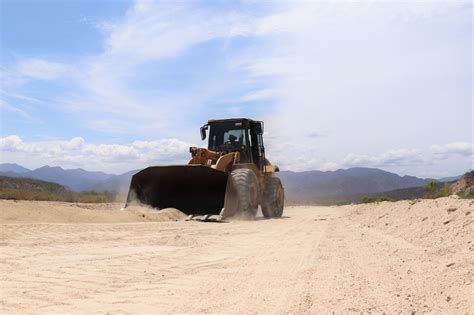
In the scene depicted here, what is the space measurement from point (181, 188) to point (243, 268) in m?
9.43

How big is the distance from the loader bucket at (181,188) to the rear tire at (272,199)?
3.28 m

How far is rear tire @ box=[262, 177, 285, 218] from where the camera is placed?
17797 mm

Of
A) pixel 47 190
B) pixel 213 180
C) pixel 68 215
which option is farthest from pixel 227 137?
pixel 47 190

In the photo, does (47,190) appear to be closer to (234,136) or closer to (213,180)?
(234,136)

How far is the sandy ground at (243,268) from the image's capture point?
169 inches

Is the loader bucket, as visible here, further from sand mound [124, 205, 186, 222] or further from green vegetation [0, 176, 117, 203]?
green vegetation [0, 176, 117, 203]

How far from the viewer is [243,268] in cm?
611

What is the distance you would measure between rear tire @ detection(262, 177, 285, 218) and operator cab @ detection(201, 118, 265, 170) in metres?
1.35

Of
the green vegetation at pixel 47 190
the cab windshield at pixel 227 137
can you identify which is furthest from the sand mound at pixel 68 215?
the green vegetation at pixel 47 190

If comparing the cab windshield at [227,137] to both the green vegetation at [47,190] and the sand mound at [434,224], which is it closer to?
Result: the sand mound at [434,224]

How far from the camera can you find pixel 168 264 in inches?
252

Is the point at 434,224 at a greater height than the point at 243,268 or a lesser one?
greater

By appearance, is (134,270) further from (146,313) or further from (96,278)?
(146,313)

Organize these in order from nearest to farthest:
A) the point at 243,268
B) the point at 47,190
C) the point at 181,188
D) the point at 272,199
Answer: the point at 243,268
the point at 181,188
the point at 272,199
the point at 47,190
